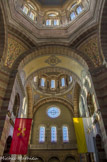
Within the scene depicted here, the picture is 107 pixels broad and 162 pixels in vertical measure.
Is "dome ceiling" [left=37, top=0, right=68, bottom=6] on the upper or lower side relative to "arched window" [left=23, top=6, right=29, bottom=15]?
upper

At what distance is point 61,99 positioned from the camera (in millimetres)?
19859

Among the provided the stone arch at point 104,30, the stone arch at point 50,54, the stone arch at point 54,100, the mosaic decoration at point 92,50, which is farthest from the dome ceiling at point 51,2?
the stone arch at point 54,100

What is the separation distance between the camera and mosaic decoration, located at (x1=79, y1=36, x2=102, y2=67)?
1017cm

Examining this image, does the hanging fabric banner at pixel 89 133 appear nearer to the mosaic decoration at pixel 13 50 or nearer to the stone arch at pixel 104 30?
the stone arch at pixel 104 30

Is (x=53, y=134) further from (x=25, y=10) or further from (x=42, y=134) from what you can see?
(x=25, y=10)

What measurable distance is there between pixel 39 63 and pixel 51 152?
38.5 ft

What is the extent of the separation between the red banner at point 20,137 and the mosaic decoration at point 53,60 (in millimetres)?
6630

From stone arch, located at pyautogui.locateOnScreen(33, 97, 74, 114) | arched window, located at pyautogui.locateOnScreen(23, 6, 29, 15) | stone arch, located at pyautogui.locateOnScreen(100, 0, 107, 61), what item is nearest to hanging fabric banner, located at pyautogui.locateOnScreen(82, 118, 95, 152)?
stone arch, located at pyautogui.locateOnScreen(100, 0, 107, 61)

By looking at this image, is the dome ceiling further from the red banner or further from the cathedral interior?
the red banner

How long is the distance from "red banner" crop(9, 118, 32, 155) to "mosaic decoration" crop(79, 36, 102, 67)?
7.17 metres

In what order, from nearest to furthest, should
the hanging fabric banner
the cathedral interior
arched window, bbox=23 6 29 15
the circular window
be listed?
the hanging fabric banner
the cathedral interior
arched window, bbox=23 6 29 15
the circular window

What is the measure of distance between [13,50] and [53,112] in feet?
39.7

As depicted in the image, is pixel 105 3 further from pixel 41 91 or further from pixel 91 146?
pixel 41 91

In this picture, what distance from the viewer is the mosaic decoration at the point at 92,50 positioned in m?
10.2
